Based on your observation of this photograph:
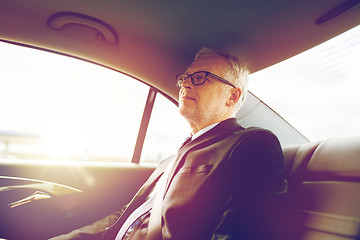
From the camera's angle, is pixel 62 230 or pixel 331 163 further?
pixel 62 230

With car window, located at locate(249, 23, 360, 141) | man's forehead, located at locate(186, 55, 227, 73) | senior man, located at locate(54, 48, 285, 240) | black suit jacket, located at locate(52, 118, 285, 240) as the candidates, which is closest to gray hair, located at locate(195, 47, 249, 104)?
man's forehead, located at locate(186, 55, 227, 73)

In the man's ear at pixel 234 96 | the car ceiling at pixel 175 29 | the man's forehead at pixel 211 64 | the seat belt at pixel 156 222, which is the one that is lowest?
the seat belt at pixel 156 222

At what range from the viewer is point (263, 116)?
1764 mm

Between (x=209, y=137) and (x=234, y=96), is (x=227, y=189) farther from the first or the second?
(x=234, y=96)

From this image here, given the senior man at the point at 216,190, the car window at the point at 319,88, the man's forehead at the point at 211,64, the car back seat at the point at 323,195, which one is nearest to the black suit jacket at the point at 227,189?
the senior man at the point at 216,190

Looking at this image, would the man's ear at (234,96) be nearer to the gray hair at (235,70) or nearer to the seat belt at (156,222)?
the gray hair at (235,70)

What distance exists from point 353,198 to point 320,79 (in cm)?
90

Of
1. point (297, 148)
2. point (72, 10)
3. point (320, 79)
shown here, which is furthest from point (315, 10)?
point (72, 10)

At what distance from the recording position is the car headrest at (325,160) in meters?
0.96

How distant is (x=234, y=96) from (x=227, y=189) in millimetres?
758

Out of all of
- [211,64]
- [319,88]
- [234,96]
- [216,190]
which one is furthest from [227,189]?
[319,88]

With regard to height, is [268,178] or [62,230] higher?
[268,178]

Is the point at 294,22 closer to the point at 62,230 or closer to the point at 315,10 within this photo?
the point at 315,10

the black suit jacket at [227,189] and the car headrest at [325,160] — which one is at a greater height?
the car headrest at [325,160]
